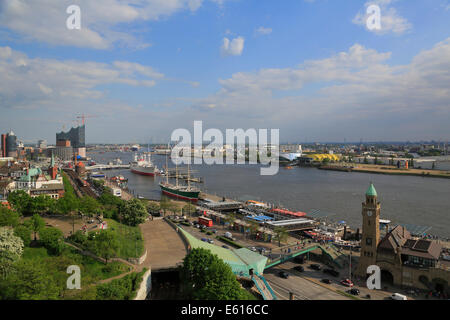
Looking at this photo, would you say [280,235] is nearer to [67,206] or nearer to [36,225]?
[36,225]

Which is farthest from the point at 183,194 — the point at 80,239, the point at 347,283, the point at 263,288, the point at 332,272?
the point at 263,288

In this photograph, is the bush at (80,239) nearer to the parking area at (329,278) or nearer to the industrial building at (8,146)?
the parking area at (329,278)

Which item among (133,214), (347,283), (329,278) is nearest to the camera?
(347,283)

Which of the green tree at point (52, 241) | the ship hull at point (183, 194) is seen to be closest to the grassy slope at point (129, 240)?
the green tree at point (52, 241)

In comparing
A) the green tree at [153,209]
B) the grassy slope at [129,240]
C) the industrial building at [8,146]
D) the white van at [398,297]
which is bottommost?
the white van at [398,297]

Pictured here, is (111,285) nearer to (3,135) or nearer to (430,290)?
(430,290)

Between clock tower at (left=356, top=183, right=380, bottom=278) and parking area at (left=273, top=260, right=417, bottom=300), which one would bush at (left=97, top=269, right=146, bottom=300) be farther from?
clock tower at (left=356, top=183, right=380, bottom=278)
